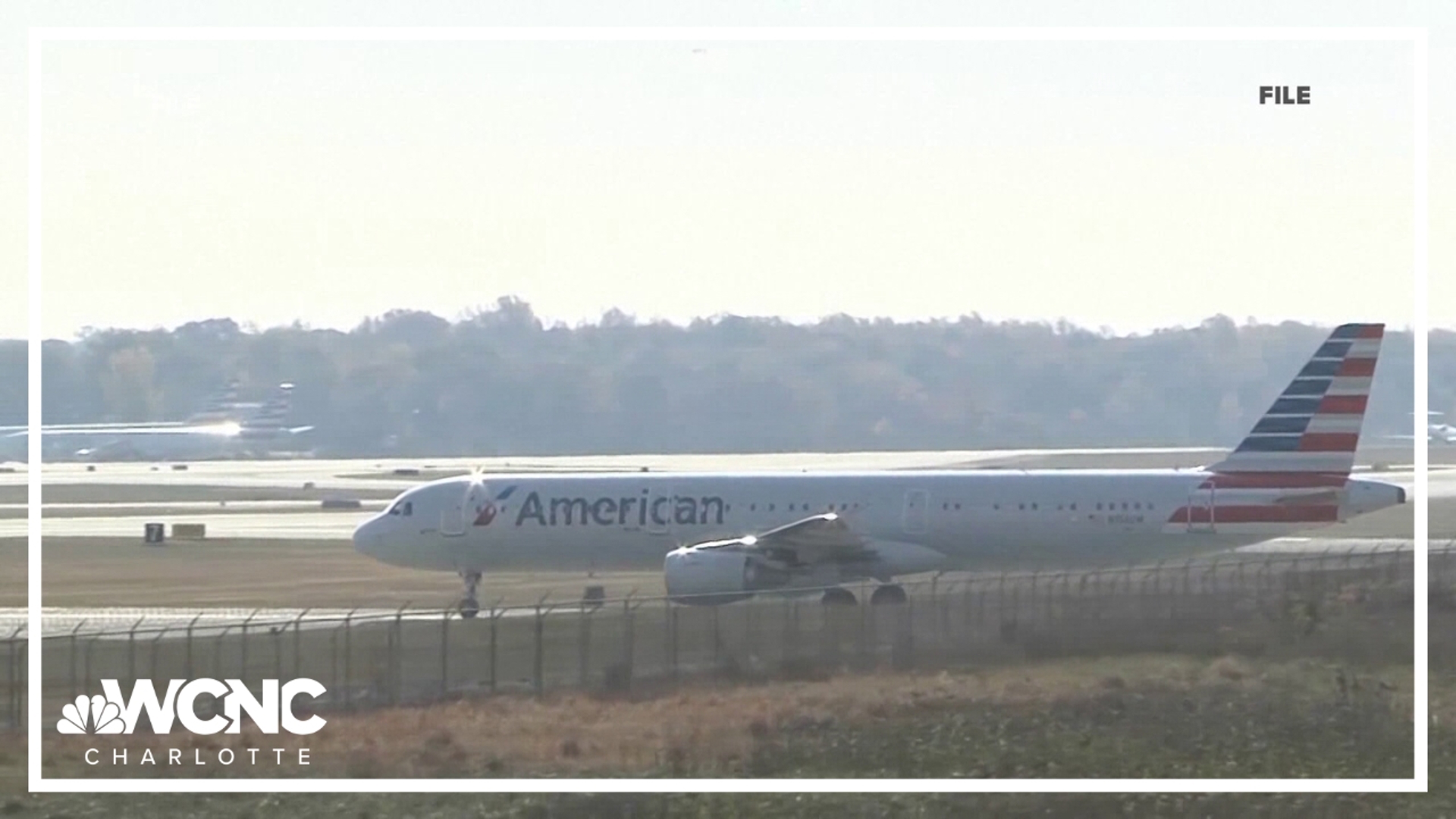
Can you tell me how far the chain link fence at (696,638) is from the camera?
1934 cm

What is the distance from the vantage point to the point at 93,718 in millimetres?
14930

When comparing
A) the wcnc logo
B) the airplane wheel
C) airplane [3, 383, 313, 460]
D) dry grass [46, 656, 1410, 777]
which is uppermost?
airplane [3, 383, 313, 460]

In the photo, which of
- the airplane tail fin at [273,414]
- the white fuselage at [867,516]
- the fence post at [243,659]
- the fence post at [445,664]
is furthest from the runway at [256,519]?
the fence post at [445,664]

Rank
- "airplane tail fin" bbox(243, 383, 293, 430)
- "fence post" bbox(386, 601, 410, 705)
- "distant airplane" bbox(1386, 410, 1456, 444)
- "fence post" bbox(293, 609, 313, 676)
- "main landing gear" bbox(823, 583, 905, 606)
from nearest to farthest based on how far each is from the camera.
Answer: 1. "fence post" bbox(386, 601, 410, 705)
2. "fence post" bbox(293, 609, 313, 676)
3. "distant airplane" bbox(1386, 410, 1456, 444)
4. "main landing gear" bbox(823, 583, 905, 606)
5. "airplane tail fin" bbox(243, 383, 293, 430)

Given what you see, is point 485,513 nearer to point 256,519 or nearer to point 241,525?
point 241,525

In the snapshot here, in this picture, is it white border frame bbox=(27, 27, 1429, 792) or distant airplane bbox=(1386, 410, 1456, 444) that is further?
distant airplane bbox=(1386, 410, 1456, 444)

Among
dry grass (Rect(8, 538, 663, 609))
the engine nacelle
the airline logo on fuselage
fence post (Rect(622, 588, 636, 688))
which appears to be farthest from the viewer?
the airline logo on fuselage

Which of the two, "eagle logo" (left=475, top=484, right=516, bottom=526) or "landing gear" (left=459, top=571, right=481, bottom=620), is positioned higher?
"eagle logo" (left=475, top=484, right=516, bottom=526)

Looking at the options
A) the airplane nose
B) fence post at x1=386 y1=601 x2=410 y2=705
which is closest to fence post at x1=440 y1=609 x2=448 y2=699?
fence post at x1=386 y1=601 x2=410 y2=705

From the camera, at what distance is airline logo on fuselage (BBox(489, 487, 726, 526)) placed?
32.3m

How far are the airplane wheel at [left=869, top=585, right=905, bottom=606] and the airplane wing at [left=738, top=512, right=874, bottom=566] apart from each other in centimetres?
96

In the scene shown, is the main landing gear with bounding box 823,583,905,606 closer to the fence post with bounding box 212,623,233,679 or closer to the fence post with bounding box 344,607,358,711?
the fence post with bounding box 344,607,358,711

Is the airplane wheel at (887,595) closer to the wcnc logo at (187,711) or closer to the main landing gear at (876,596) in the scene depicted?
the main landing gear at (876,596)

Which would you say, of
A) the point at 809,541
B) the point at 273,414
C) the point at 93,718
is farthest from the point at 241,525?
the point at 93,718
